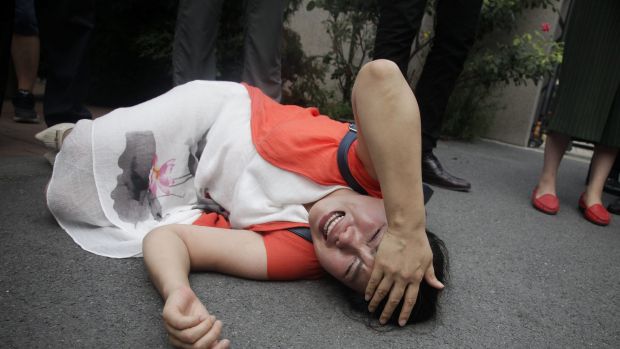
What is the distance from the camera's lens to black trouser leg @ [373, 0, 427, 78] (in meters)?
1.81

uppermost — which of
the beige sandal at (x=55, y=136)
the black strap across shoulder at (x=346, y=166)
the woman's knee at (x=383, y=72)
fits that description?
the woman's knee at (x=383, y=72)

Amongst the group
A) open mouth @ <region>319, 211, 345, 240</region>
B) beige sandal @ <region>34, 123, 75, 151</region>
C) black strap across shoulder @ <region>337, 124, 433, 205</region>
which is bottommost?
beige sandal @ <region>34, 123, 75, 151</region>

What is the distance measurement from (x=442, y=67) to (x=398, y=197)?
1.36m

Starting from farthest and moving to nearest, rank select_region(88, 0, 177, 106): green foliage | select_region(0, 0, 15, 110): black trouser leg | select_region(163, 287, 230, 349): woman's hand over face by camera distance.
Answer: select_region(88, 0, 177, 106): green foliage → select_region(0, 0, 15, 110): black trouser leg → select_region(163, 287, 230, 349): woman's hand over face

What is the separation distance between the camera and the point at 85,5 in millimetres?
1861

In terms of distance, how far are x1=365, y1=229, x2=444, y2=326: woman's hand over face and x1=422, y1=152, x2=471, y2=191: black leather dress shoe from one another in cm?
125

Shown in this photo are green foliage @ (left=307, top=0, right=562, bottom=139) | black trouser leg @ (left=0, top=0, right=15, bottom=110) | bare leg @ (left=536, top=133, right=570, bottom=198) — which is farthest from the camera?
green foliage @ (left=307, top=0, right=562, bottom=139)

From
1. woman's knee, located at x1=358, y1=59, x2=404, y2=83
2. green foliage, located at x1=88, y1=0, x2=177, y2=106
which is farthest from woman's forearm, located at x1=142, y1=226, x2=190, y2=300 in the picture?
green foliage, located at x1=88, y1=0, x2=177, y2=106

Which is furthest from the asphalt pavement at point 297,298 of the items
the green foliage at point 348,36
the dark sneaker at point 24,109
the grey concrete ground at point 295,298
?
the green foliage at point 348,36

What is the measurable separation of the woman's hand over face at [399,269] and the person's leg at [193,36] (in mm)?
1523

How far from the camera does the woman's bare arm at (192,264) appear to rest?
0.76 metres

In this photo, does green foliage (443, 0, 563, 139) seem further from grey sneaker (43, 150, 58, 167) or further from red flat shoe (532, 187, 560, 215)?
grey sneaker (43, 150, 58, 167)

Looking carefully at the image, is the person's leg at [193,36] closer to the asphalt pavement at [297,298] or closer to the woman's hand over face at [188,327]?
the asphalt pavement at [297,298]

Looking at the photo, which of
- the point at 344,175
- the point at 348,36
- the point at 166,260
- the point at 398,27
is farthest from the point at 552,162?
the point at 348,36
